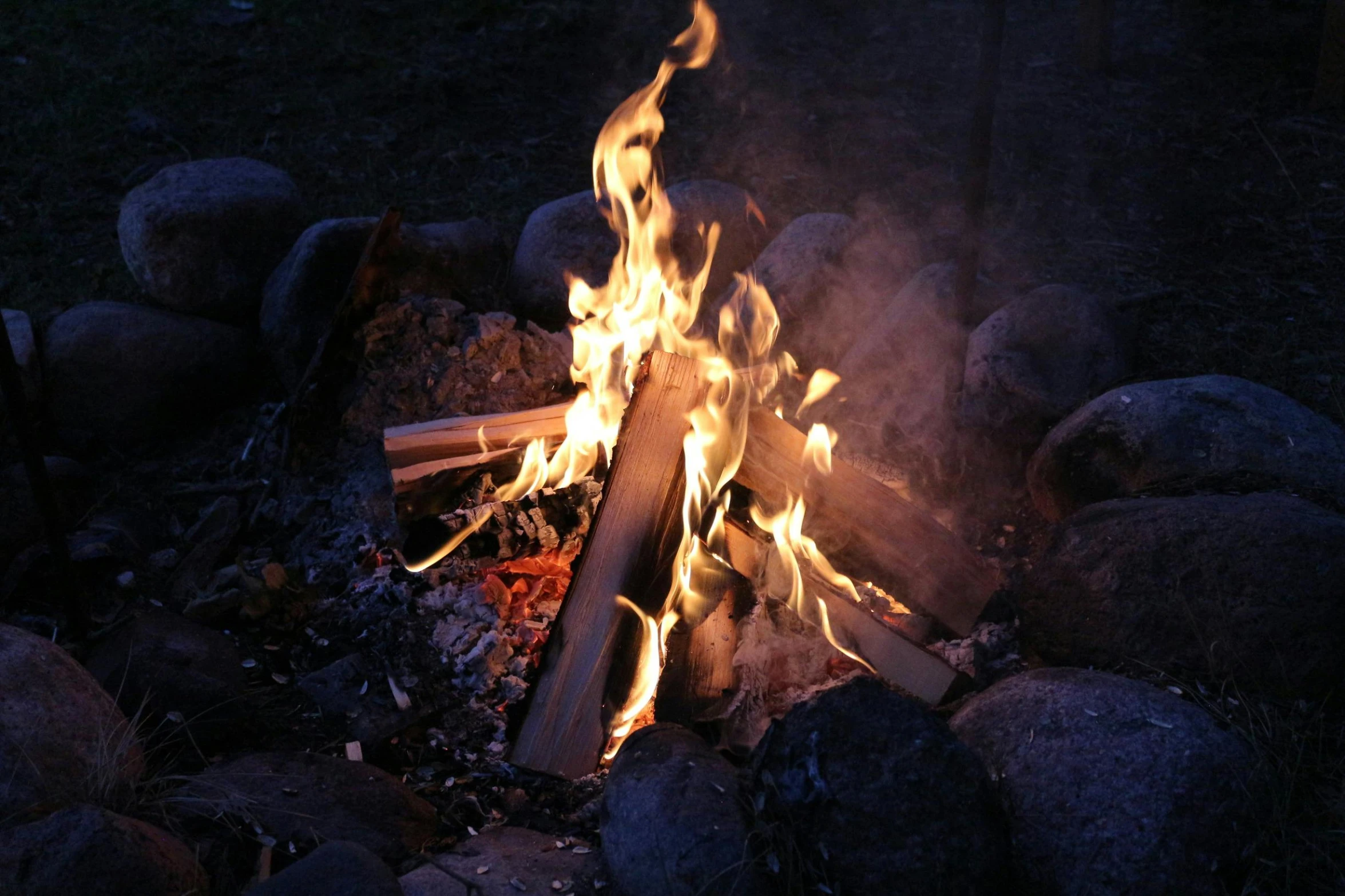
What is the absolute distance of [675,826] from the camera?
2.15 meters

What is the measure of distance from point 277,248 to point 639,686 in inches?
117

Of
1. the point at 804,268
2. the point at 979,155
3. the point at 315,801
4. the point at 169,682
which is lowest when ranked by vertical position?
the point at 315,801

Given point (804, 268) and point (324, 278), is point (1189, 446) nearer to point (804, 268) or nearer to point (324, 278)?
point (804, 268)

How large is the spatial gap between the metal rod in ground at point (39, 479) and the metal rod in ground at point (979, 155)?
3.21 meters

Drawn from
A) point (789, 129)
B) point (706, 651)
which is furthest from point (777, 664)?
point (789, 129)

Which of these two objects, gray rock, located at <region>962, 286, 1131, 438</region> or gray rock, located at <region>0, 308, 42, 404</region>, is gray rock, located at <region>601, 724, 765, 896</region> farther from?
gray rock, located at <region>0, 308, 42, 404</region>

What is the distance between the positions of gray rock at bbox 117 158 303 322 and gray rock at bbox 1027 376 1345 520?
351 centimetres

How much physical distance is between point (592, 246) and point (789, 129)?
1.94m

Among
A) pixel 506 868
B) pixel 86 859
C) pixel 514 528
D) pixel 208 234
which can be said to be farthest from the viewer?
pixel 208 234

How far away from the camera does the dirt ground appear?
4.55 metres

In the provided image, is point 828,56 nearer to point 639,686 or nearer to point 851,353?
point 851,353

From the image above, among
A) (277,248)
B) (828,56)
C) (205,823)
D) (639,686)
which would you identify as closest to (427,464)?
(639,686)

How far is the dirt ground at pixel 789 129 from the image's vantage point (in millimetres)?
4551

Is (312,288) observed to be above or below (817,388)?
above
